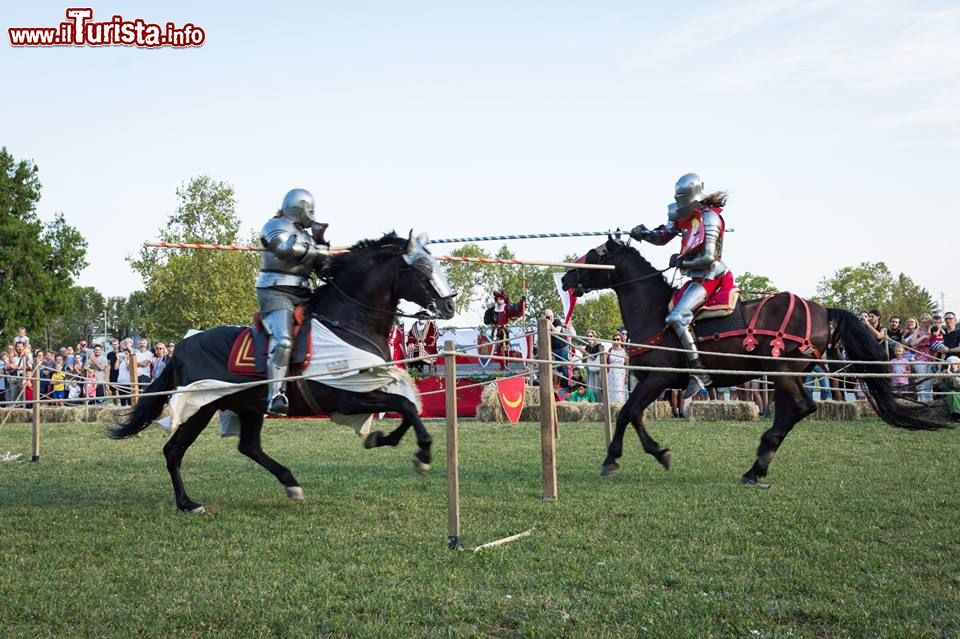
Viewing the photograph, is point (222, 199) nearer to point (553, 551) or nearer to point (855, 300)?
point (855, 300)

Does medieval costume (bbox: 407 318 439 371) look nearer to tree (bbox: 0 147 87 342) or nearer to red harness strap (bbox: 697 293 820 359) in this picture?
red harness strap (bbox: 697 293 820 359)

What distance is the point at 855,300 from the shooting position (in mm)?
58844

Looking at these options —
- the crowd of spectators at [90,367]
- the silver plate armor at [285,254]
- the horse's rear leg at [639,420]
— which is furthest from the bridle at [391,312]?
the crowd of spectators at [90,367]

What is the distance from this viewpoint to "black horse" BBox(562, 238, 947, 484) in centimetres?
955

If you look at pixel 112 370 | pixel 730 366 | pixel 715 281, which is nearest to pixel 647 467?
pixel 730 366

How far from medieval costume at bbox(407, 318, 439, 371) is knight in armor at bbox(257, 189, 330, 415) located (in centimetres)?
1588

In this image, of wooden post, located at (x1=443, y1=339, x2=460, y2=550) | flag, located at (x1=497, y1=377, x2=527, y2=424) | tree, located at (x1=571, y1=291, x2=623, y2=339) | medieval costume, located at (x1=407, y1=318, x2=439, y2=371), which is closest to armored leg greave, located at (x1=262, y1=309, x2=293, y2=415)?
wooden post, located at (x1=443, y1=339, x2=460, y2=550)

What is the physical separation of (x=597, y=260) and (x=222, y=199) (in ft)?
147

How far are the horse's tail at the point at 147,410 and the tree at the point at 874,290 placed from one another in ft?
179

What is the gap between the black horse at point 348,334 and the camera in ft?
26.0

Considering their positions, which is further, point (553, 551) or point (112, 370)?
point (112, 370)

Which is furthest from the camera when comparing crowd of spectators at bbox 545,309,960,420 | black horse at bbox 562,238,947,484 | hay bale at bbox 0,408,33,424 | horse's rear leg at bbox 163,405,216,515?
hay bale at bbox 0,408,33,424

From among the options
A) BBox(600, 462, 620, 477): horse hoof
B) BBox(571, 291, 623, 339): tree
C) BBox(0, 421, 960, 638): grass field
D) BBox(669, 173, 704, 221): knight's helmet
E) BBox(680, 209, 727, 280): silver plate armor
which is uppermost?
BBox(571, 291, 623, 339): tree

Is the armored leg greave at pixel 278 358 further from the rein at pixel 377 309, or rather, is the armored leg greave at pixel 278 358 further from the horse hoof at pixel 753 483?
the horse hoof at pixel 753 483
